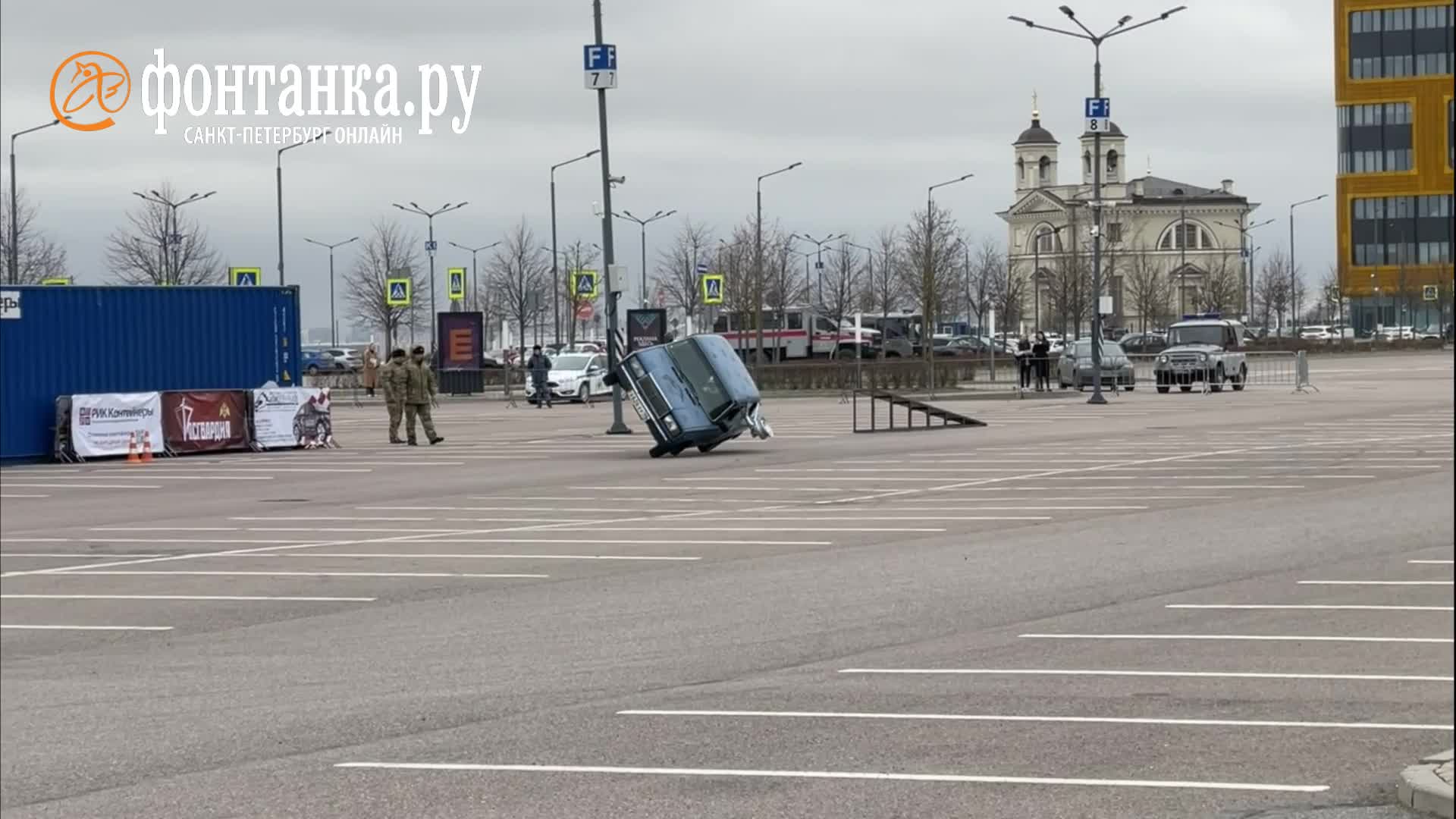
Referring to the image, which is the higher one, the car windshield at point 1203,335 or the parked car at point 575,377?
the car windshield at point 1203,335

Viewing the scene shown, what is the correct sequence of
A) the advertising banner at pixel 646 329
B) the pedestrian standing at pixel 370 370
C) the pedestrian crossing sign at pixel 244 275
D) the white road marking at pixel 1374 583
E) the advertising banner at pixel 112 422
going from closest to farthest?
the white road marking at pixel 1374 583, the advertising banner at pixel 112 422, the advertising banner at pixel 646 329, the pedestrian crossing sign at pixel 244 275, the pedestrian standing at pixel 370 370

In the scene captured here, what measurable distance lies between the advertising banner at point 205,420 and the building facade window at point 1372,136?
78.2 feet

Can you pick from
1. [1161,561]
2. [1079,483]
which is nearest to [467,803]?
[1161,561]

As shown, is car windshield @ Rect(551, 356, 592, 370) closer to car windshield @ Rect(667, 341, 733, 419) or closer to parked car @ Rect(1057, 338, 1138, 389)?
parked car @ Rect(1057, 338, 1138, 389)

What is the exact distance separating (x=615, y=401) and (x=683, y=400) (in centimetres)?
624

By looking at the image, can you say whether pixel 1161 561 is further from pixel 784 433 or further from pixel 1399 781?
pixel 784 433

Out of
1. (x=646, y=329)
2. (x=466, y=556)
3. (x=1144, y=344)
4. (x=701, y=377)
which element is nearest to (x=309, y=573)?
(x=466, y=556)

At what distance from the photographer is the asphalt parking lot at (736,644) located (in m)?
8.66

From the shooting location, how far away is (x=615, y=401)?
36250 millimetres

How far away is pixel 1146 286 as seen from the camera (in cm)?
11562

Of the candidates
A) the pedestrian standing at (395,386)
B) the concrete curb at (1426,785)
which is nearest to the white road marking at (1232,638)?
the concrete curb at (1426,785)

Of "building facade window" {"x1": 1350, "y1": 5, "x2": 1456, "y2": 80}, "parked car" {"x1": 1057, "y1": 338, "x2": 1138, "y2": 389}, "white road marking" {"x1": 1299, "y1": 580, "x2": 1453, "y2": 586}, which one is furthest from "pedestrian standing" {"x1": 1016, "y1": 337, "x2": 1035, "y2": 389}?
"building facade window" {"x1": 1350, "y1": 5, "x2": 1456, "y2": 80}

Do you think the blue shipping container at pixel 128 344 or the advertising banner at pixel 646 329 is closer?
the blue shipping container at pixel 128 344

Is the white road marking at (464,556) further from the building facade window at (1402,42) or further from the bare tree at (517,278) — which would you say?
the bare tree at (517,278)
